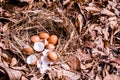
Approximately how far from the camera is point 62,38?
2.14 m

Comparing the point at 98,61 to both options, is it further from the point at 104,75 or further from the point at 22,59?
the point at 22,59

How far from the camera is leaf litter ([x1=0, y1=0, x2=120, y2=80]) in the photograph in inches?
78.8

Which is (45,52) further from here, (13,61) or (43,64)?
(13,61)

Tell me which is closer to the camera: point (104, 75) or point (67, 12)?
point (104, 75)

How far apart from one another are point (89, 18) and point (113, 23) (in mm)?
158

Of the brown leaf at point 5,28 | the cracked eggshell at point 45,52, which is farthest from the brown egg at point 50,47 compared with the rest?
the brown leaf at point 5,28

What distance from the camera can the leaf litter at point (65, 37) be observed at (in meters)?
2.00

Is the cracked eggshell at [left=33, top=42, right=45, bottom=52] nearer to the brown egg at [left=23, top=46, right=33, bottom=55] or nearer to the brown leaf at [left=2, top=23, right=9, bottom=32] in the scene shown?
the brown egg at [left=23, top=46, right=33, bottom=55]

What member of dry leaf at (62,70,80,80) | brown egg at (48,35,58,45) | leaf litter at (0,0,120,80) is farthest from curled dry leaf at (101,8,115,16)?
dry leaf at (62,70,80,80)

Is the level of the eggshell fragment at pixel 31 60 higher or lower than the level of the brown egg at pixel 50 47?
lower

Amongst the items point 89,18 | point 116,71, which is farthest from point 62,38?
point 116,71

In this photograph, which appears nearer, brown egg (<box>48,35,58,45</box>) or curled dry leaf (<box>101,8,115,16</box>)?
brown egg (<box>48,35,58,45</box>)

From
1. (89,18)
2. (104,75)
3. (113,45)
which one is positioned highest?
(89,18)

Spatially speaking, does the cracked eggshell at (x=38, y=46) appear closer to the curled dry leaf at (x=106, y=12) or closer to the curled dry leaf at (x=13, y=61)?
the curled dry leaf at (x=13, y=61)
